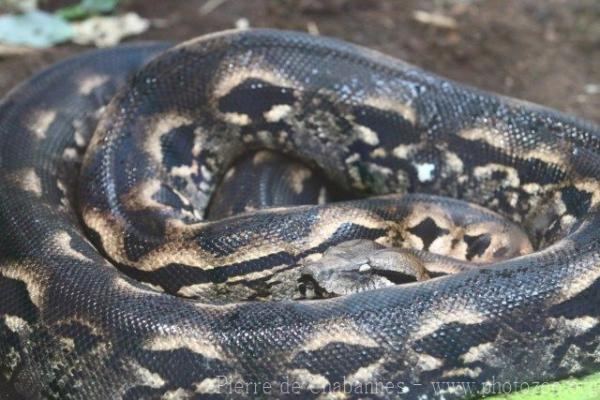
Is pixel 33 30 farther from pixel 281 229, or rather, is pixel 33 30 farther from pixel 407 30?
pixel 281 229

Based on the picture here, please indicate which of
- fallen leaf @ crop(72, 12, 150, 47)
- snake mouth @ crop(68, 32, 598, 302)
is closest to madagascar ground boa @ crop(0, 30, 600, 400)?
snake mouth @ crop(68, 32, 598, 302)

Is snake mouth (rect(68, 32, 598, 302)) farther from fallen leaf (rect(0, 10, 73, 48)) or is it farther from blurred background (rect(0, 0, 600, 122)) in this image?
fallen leaf (rect(0, 10, 73, 48))

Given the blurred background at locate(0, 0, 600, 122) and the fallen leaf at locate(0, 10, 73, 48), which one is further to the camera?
the fallen leaf at locate(0, 10, 73, 48)

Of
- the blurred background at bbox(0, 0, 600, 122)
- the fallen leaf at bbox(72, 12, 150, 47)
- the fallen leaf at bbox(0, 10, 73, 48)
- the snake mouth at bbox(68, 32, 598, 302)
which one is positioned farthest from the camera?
the fallen leaf at bbox(72, 12, 150, 47)

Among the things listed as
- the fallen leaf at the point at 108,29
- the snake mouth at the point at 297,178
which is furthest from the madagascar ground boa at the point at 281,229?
the fallen leaf at the point at 108,29

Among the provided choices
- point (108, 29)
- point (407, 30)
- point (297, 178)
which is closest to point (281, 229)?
point (297, 178)
